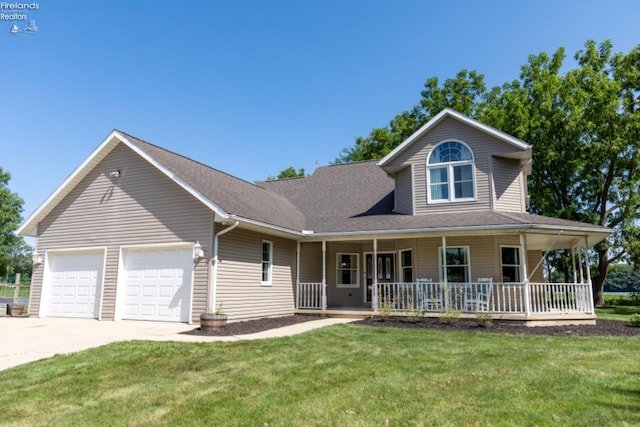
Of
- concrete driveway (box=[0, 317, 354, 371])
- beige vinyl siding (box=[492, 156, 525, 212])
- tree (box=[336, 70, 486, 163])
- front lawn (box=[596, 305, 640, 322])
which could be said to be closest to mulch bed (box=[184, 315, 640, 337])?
concrete driveway (box=[0, 317, 354, 371])

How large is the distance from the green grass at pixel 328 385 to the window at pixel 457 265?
5575 millimetres

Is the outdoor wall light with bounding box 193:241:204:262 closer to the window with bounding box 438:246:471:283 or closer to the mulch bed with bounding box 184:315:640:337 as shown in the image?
the mulch bed with bounding box 184:315:640:337

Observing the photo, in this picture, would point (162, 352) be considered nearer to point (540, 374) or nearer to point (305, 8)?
point (540, 374)

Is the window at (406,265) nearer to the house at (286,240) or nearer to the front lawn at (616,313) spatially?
the house at (286,240)

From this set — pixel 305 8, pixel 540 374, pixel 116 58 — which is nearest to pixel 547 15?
pixel 305 8

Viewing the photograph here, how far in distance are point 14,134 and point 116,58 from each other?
5290 mm

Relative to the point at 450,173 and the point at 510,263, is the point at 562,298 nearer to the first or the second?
the point at 510,263

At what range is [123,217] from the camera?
519 inches

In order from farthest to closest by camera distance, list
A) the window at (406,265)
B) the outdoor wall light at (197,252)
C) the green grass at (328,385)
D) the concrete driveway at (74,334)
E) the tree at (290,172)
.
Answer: the tree at (290,172)
the window at (406,265)
the outdoor wall light at (197,252)
the concrete driveway at (74,334)
the green grass at (328,385)

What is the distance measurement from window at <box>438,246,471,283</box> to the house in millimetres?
49

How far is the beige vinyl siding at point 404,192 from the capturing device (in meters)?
15.1

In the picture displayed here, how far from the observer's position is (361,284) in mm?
16422

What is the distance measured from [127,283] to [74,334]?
3147 mm

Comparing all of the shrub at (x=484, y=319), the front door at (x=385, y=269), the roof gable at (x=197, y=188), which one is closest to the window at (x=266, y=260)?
the roof gable at (x=197, y=188)
